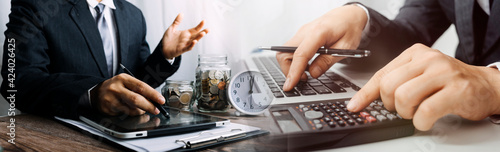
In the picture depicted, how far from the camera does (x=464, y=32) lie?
1.17 ft

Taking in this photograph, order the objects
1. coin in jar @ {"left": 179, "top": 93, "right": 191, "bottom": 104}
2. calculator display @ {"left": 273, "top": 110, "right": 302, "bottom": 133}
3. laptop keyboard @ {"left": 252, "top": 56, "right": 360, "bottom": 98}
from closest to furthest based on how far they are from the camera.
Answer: calculator display @ {"left": 273, "top": 110, "right": 302, "bottom": 133}, laptop keyboard @ {"left": 252, "top": 56, "right": 360, "bottom": 98}, coin in jar @ {"left": 179, "top": 93, "right": 191, "bottom": 104}

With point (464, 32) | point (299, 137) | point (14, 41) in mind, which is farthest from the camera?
point (14, 41)

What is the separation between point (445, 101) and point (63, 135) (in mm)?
379

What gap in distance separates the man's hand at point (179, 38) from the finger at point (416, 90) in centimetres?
29

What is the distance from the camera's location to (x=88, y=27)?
19.6 inches

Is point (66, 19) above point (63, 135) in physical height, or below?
above

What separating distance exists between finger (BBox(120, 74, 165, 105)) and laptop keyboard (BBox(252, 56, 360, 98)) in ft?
0.42

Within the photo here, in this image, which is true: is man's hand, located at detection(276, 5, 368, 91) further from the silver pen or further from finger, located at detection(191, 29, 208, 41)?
finger, located at detection(191, 29, 208, 41)

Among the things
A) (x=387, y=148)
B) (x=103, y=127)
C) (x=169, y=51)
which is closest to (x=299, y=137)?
(x=387, y=148)

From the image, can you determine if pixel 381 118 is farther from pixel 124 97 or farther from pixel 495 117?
pixel 124 97

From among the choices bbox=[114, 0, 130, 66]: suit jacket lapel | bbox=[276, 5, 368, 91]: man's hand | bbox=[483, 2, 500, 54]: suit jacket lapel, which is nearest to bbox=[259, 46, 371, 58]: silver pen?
bbox=[276, 5, 368, 91]: man's hand

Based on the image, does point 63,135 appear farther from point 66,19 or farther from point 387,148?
point 387,148

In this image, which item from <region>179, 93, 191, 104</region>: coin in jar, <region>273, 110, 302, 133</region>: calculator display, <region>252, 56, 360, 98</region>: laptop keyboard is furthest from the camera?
<region>179, 93, 191, 104</region>: coin in jar

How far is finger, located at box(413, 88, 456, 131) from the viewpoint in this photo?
265 mm
